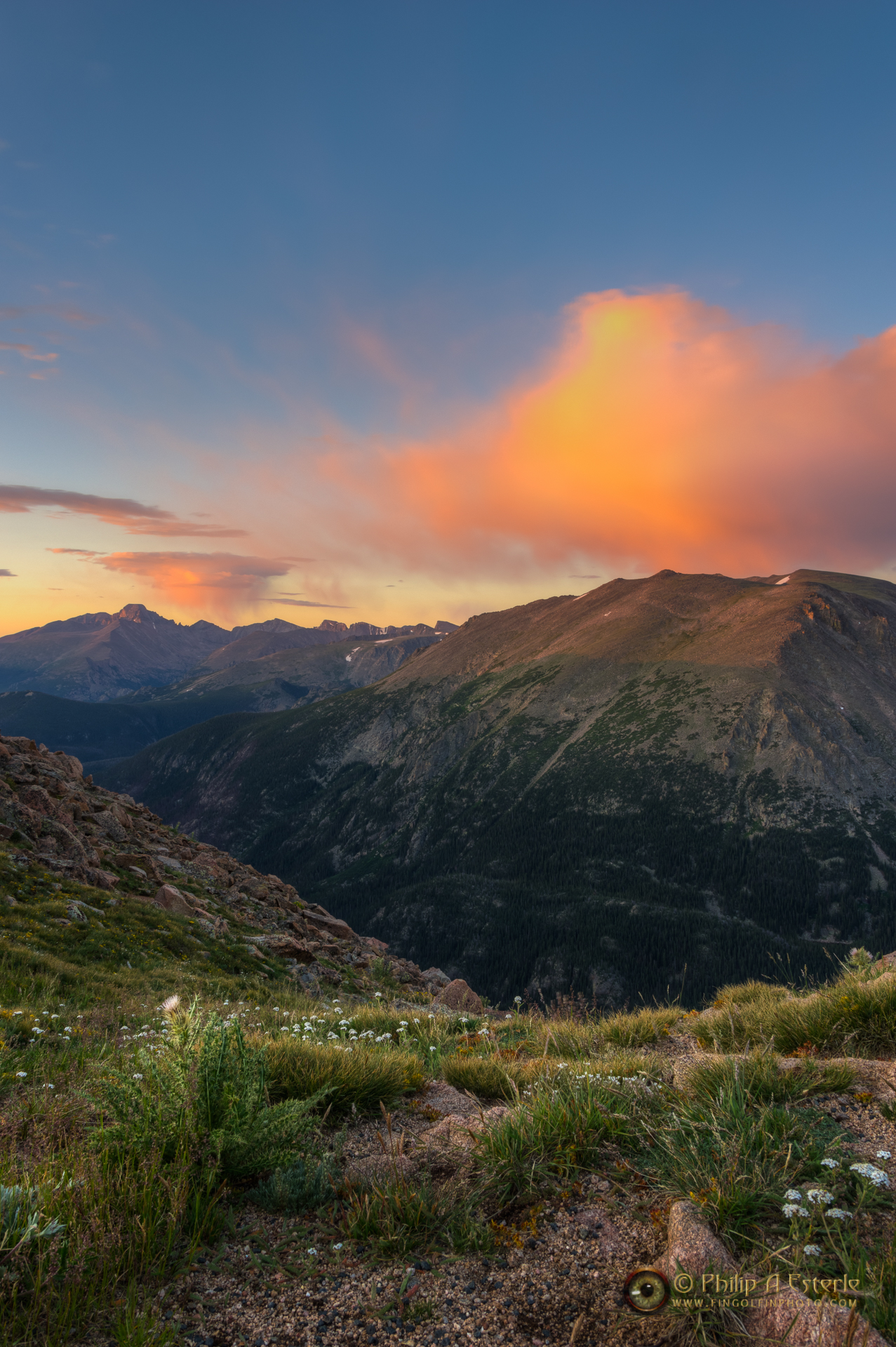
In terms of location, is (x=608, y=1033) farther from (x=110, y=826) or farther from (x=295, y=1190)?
(x=110, y=826)

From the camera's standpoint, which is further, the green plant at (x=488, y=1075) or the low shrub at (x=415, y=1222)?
the green plant at (x=488, y=1075)

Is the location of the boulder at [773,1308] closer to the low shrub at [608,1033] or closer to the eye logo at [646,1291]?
the eye logo at [646,1291]

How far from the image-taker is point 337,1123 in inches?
234

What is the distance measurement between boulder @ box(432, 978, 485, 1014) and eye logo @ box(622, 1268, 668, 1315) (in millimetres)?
16443

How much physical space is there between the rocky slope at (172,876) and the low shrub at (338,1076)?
40.7ft

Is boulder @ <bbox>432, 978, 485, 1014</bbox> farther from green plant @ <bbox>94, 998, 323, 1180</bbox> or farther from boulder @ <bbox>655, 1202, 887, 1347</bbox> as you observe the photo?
boulder @ <bbox>655, 1202, 887, 1347</bbox>

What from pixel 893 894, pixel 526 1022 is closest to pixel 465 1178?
pixel 526 1022

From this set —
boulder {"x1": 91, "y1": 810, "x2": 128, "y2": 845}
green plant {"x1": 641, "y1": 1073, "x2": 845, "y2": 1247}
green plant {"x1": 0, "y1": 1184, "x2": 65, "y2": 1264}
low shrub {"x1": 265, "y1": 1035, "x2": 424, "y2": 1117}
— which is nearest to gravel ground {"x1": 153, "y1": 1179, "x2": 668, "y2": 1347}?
green plant {"x1": 641, "y1": 1073, "x2": 845, "y2": 1247}

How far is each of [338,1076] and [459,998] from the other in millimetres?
15908

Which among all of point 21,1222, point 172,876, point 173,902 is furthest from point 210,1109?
point 172,876

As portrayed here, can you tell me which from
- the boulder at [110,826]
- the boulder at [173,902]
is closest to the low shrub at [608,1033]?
the boulder at [173,902]

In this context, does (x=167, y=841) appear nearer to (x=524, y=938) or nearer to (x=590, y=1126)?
(x=590, y=1126)

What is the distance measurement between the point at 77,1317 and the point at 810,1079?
5873 millimetres

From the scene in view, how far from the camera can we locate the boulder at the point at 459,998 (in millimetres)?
19328
